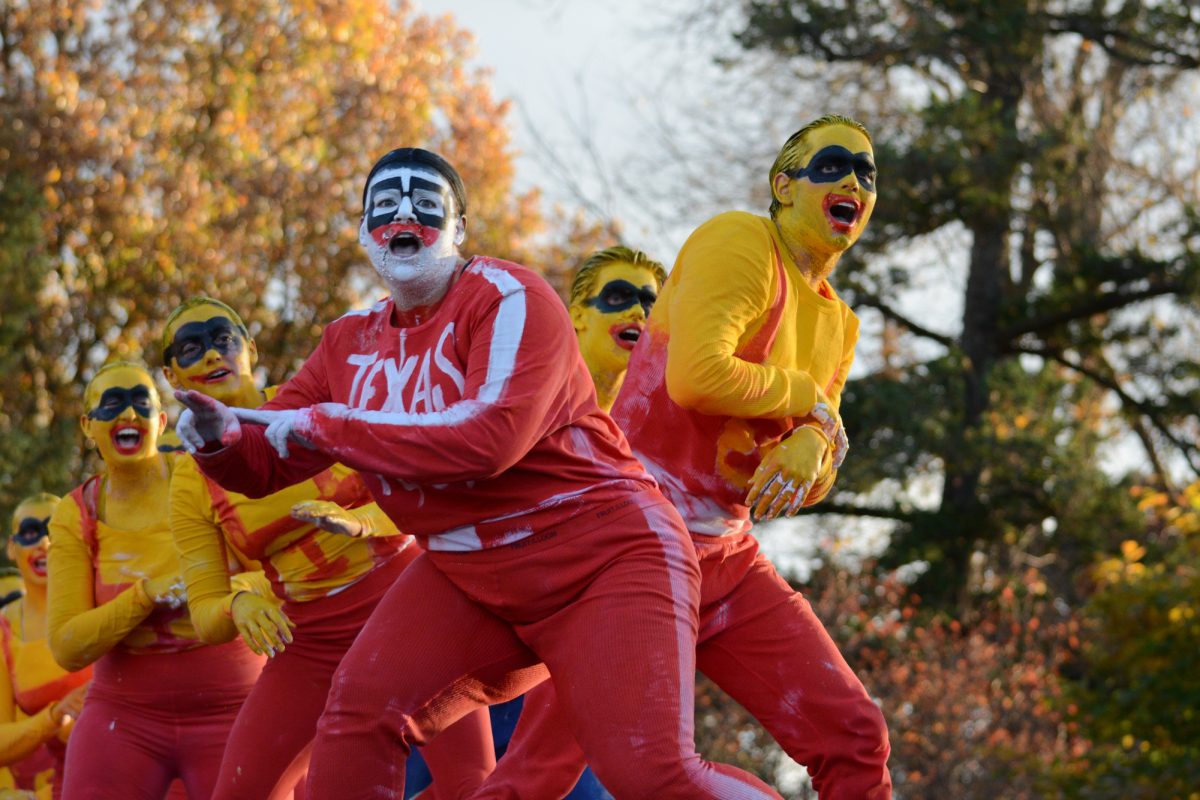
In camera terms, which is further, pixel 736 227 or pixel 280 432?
pixel 736 227

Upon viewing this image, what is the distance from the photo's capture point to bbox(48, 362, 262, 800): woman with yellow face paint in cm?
623

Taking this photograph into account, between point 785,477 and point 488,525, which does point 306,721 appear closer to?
point 488,525

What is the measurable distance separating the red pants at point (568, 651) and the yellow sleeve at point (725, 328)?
448 mm

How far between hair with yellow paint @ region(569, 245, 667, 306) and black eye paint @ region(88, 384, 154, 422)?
65.9 inches

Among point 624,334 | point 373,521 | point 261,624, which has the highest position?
point 624,334

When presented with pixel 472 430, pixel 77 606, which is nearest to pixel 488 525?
pixel 472 430

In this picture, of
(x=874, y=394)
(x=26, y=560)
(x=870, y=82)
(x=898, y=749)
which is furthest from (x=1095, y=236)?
(x=26, y=560)

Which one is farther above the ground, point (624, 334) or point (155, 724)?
point (624, 334)

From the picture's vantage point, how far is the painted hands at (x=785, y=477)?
4.78m

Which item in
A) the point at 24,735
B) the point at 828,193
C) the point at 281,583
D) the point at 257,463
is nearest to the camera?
the point at 257,463

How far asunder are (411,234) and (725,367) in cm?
88

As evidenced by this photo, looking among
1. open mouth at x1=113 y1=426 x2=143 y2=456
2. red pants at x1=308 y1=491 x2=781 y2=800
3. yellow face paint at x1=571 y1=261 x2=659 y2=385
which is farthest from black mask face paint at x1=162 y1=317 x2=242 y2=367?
red pants at x1=308 y1=491 x2=781 y2=800

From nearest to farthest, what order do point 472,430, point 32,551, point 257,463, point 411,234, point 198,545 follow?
point 472,430 → point 257,463 → point 411,234 → point 198,545 → point 32,551

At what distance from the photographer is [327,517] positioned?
16.5ft
